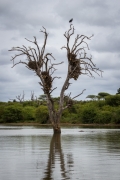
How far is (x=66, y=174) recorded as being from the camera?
9.39 metres

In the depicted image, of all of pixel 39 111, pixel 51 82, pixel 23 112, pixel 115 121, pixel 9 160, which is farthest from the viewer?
pixel 23 112

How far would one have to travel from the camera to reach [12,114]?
79312 millimetres

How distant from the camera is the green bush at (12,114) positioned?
79.2 metres

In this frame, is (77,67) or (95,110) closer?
(77,67)

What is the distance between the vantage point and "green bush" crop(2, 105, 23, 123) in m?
79.2

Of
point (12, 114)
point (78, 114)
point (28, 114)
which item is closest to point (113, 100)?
point (78, 114)

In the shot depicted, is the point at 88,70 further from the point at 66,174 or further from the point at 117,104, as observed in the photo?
the point at 117,104

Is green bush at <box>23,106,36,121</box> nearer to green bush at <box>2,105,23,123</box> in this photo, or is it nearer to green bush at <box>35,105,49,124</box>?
green bush at <box>2,105,23,123</box>

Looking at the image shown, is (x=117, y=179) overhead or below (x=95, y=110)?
below

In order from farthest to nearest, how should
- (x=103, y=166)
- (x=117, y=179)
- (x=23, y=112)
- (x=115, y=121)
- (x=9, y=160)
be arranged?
(x=23, y=112) → (x=115, y=121) → (x=9, y=160) → (x=103, y=166) → (x=117, y=179)

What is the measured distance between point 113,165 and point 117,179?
6.74 feet

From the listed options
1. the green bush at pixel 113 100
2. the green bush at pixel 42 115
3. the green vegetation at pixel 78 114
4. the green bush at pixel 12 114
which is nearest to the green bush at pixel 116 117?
the green vegetation at pixel 78 114

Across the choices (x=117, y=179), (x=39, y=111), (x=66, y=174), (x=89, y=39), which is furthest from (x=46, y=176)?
(x=39, y=111)

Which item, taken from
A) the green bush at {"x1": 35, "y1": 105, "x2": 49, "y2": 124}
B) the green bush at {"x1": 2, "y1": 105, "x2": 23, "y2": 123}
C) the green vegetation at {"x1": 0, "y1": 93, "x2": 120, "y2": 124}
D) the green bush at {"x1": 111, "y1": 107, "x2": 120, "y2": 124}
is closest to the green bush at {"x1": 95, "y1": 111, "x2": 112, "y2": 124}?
the green vegetation at {"x1": 0, "y1": 93, "x2": 120, "y2": 124}
